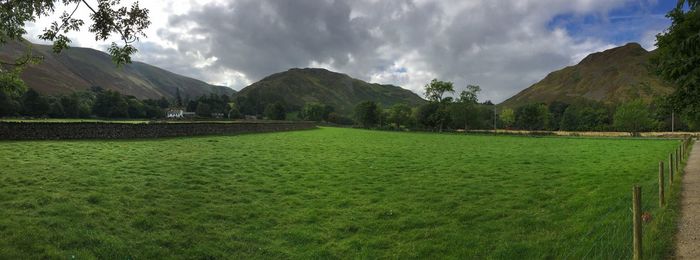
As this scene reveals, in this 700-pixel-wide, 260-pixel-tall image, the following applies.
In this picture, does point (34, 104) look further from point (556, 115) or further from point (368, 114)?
point (556, 115)

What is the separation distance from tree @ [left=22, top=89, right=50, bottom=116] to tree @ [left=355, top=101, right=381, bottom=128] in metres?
84.4

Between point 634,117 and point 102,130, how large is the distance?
109380mm

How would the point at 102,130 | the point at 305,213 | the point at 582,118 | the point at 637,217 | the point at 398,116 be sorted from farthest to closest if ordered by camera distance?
the point at 582,118 < the point at 398,116 < the point at 102,130 < the point at 305,213 < the point at 637,217

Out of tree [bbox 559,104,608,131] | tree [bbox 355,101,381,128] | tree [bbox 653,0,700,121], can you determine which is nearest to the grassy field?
tree [bbox 653,0,700,121]

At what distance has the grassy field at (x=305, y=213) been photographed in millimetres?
8273

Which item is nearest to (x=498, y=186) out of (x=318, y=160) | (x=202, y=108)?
(x=318, y=160)

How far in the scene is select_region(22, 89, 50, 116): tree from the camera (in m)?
82.8

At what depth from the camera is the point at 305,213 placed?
37.7 ft

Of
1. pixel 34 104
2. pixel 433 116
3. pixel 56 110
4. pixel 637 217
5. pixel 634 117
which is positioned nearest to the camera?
pixel 637 217

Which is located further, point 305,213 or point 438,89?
point 438,89

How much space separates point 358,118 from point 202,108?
230 ft

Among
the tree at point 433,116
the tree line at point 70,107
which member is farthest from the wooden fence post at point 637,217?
the tree at point 433,116

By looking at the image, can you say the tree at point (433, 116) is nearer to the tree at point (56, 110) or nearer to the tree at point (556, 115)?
the tree at point (556, 115)

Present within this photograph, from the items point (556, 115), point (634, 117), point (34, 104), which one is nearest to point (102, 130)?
point (34, 104)
